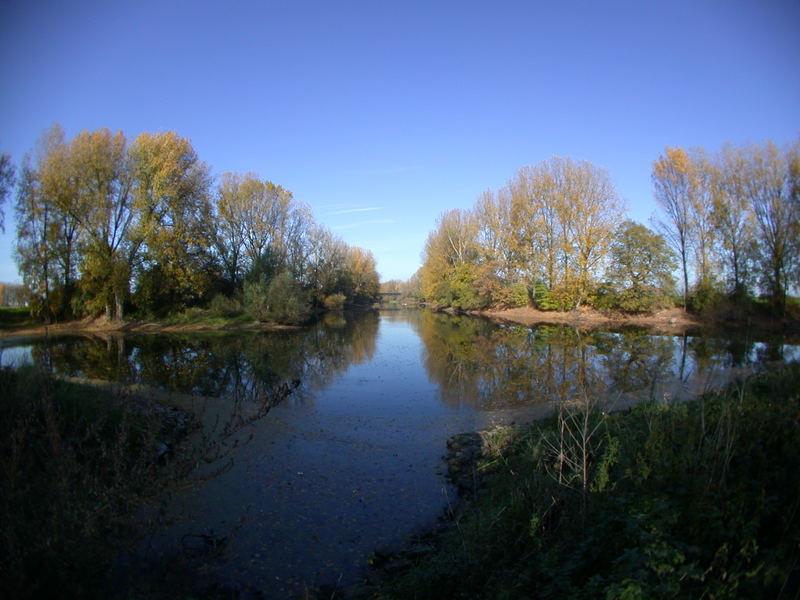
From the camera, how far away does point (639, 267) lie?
3447 centimetres

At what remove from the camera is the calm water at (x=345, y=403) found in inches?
208

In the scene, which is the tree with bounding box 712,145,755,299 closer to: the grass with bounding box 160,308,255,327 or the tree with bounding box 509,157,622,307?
the tree with bounding box 509,157,622,307

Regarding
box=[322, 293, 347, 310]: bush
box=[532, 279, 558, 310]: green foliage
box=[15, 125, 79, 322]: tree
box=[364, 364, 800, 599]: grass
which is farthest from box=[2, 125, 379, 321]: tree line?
box=[364, 364, 800, 599]: grass

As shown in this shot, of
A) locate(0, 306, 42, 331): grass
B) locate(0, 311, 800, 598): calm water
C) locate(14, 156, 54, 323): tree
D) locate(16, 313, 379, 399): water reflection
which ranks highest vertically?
locate(14, 156, 54, 323): tree

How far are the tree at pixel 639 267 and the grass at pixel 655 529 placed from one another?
1309 inches

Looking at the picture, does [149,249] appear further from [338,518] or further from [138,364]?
[338,518]

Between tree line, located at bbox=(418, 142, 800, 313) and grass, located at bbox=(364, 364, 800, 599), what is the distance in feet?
101

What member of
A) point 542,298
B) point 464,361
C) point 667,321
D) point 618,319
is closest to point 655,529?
point 464,361

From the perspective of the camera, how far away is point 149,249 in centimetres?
2995

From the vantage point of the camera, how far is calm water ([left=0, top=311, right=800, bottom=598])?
17.3 feet

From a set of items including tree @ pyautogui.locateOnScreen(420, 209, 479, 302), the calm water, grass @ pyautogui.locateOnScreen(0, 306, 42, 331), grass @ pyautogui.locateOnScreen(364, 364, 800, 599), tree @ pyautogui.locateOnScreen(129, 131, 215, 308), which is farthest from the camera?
tree @ pyautogui.locateOnScreen(420, 209, 479, 302)

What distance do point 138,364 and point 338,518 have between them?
1452 cm

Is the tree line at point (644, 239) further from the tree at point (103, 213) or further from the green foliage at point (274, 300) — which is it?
the tree at point (103, 213)

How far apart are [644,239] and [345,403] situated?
104ft
